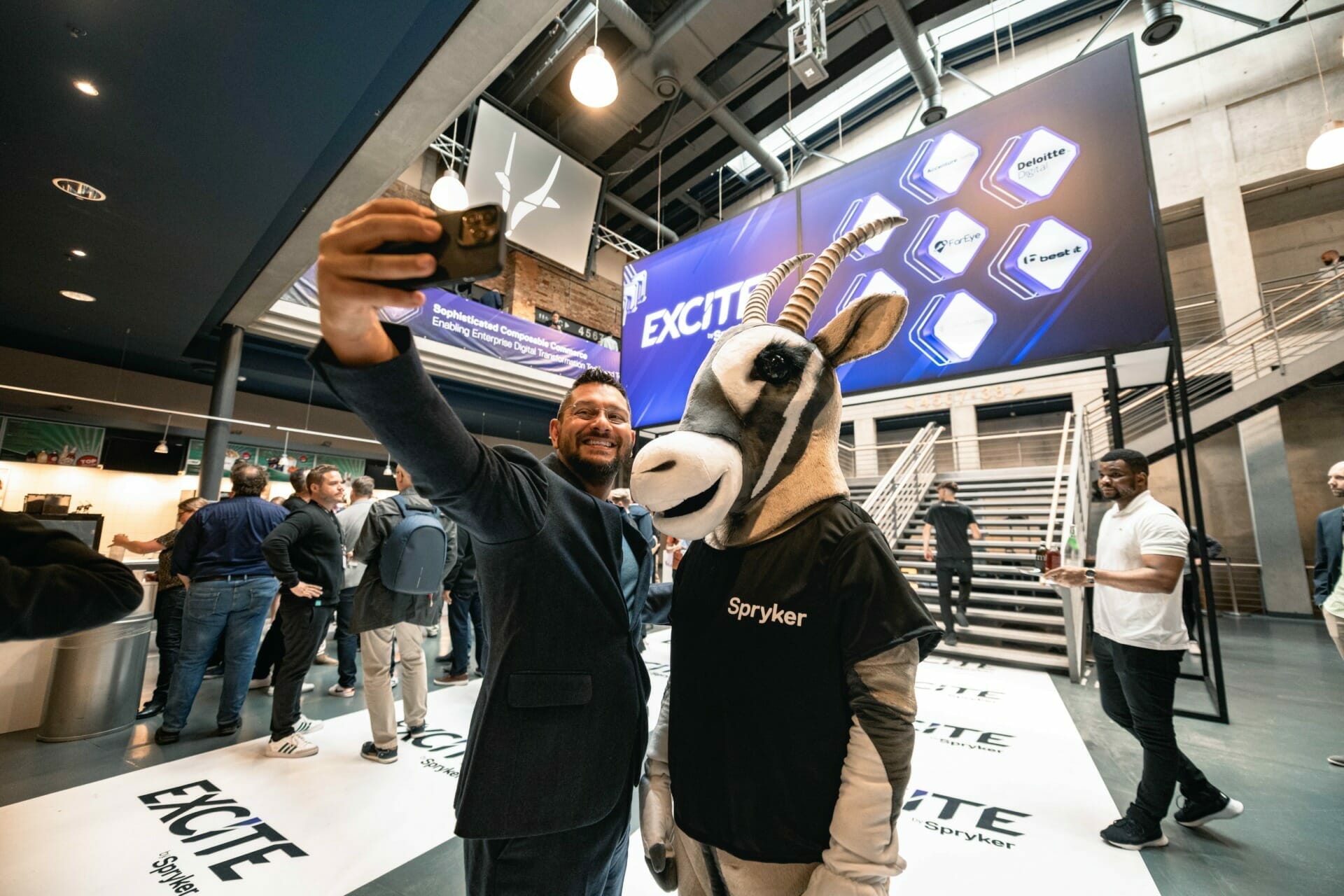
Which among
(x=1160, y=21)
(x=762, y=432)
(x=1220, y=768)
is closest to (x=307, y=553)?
(x=762, y=432)

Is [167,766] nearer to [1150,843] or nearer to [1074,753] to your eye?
[1150,843]

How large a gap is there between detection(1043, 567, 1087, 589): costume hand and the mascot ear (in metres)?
1.75

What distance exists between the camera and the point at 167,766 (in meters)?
2.95

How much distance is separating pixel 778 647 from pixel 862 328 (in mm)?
704

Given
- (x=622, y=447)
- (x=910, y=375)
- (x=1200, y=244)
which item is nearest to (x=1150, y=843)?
(x=622, y=447)

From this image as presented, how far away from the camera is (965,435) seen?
12500 millimetres

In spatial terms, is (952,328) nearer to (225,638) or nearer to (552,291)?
(225,638)

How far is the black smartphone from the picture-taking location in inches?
25.8

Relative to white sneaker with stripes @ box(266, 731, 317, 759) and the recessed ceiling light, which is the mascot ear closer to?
white sneaker with stripes @ box(266, 731, 317, 759)

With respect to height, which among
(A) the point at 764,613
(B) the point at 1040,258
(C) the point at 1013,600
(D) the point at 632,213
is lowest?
(C) the point at 1013,600

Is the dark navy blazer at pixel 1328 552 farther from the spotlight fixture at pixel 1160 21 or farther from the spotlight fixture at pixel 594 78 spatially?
the spotlight fixture at pixel 1160 21

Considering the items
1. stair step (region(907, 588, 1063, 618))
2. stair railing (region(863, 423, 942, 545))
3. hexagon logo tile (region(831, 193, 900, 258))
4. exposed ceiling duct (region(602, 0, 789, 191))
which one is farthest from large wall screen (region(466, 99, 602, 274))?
stair step (region(907, 588, 1063, 618))

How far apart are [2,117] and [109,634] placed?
294 cm

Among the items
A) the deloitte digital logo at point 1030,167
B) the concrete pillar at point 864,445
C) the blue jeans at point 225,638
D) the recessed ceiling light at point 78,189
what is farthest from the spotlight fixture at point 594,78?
the concrete pillar at point 864,445
